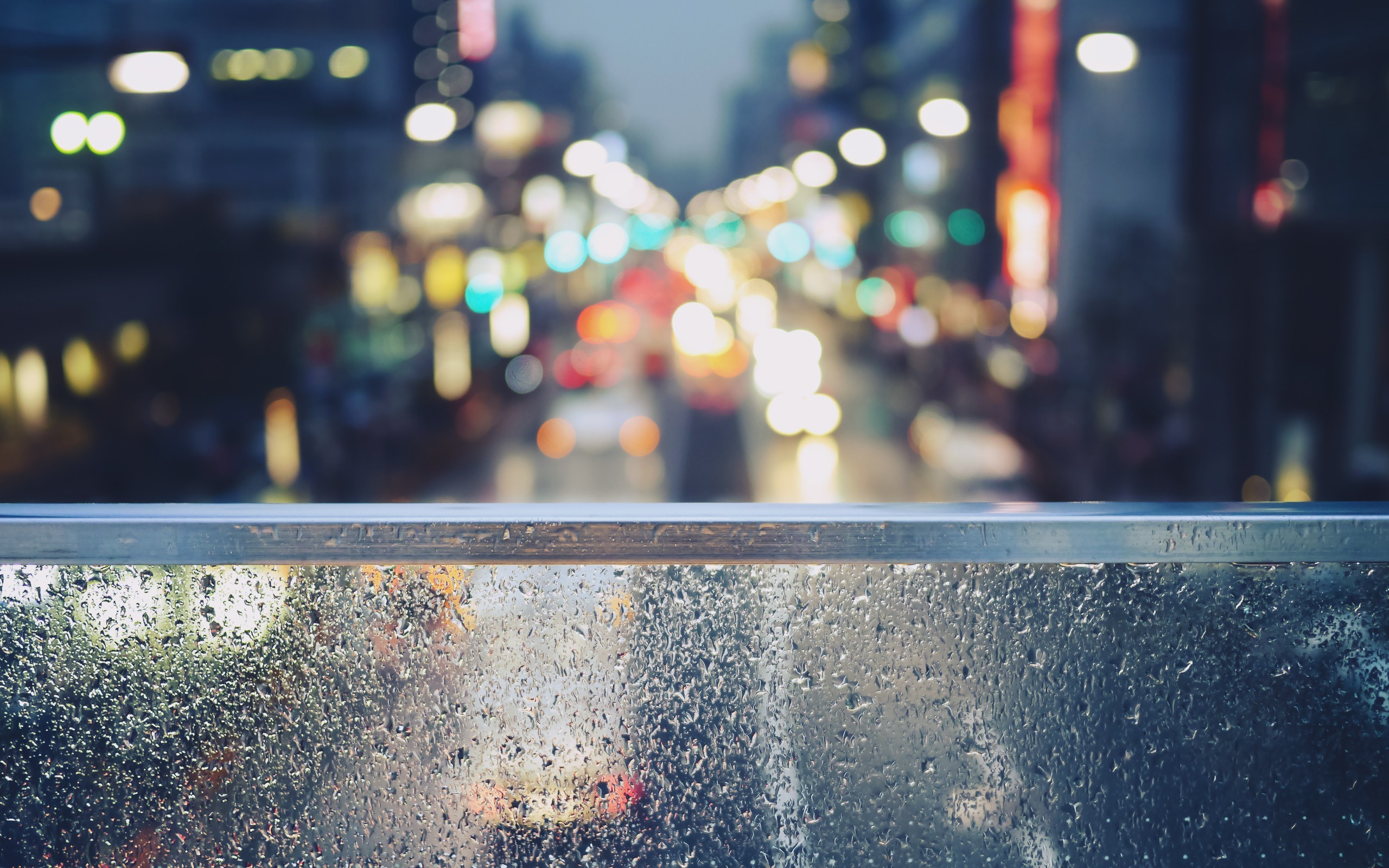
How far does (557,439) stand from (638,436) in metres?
2.19

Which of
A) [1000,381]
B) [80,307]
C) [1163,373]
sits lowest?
[1000,381]

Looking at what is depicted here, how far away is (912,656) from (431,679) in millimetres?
909

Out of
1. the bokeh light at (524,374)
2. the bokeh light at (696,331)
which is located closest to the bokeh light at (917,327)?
the bokeh light at (696,331)

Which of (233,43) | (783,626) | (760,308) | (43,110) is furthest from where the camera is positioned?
(760,308)

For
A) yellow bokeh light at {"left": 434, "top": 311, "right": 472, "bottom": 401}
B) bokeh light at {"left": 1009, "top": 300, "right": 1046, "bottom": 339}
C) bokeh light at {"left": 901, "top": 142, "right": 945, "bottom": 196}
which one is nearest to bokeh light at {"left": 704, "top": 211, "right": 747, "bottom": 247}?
bokeh light at {"left": 901, "top": 142, "right": 945, "bottom": 196}

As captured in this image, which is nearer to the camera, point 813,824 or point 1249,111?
point 813,824

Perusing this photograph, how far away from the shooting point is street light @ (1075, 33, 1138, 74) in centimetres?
1485

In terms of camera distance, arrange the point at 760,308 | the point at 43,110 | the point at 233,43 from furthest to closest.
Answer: the point at 760,308, the point at 233,43, the point at 43,110

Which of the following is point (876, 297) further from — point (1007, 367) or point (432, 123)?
point (432, 123)

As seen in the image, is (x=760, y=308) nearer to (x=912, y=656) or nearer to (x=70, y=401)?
(x=70, y=401)

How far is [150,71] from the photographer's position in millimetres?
11125

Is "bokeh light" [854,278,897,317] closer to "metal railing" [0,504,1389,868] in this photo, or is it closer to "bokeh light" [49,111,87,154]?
"bokeh light" [49,111,87,154]

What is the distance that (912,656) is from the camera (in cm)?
203

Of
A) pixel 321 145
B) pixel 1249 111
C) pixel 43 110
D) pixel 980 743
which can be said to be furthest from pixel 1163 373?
pixel 321 145
